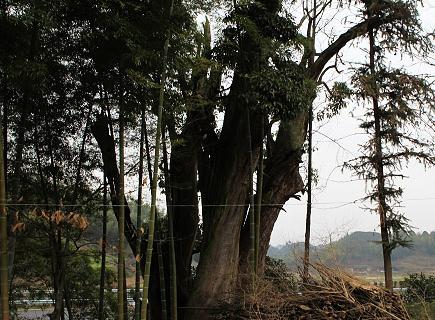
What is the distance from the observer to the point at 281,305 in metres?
4.96

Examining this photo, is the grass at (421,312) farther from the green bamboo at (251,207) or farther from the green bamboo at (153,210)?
the green bamboo at (153,210)

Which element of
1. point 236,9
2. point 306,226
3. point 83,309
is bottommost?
point 83,309

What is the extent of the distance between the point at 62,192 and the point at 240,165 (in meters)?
2.50

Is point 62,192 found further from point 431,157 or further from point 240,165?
point 431,157

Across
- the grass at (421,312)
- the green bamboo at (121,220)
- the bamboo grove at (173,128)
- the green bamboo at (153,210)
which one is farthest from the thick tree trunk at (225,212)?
the grass at (421,312)

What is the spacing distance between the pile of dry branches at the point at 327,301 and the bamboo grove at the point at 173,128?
2.32 ft

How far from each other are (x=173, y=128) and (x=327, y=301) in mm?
2845

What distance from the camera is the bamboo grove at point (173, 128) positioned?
4.62 meters

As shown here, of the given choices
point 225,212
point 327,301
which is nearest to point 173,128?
point 225,212

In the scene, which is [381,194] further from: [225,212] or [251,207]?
[251,207]

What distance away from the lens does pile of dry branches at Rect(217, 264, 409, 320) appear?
4.77 meters

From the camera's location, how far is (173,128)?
20.1ft

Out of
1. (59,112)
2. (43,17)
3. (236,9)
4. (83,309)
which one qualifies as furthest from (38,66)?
(83,309)

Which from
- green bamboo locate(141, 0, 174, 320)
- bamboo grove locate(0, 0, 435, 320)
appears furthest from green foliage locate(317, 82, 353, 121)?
green bamboo locate(141, 0, 174, 320)
